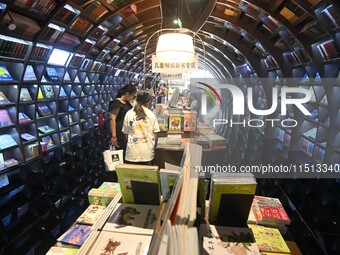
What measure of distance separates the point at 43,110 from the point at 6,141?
4.73 ft

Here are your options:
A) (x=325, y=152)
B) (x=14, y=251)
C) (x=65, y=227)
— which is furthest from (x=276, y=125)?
(x=14, y=251)

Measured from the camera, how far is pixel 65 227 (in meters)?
2.79

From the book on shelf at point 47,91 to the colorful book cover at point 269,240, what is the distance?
18.6 ft

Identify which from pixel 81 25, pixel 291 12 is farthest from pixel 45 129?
pixel 291 12

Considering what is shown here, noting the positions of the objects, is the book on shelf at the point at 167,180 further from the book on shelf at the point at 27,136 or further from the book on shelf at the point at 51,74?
the book on shelf at the point at 51,74

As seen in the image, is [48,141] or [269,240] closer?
[269,240]

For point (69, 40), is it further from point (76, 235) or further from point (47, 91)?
point (76, 235)

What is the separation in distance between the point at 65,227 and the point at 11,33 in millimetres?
3107

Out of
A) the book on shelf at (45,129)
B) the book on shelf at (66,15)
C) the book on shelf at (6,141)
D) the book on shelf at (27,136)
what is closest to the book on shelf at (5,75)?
the book on shelf at (6,141)

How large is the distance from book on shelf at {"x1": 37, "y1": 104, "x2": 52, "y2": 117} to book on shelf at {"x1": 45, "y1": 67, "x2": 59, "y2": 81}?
68cm

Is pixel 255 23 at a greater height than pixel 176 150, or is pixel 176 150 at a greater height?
pixel 255 23

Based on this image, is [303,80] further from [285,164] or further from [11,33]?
[11,33]

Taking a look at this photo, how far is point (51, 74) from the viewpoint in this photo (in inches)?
225

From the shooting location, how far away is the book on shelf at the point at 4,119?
4.24m
